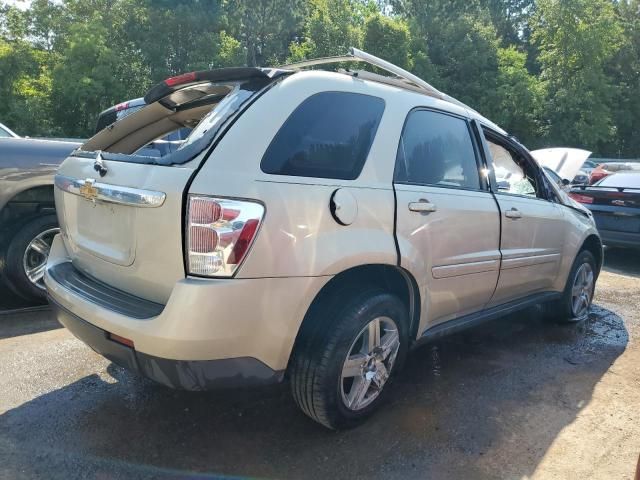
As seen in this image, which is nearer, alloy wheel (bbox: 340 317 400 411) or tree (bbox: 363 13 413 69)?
alloy wheel (bbox: 340 317 400 411)

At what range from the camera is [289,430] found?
112 inches

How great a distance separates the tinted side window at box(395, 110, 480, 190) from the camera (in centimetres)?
297

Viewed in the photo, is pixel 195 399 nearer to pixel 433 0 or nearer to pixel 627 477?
pixel 627 477

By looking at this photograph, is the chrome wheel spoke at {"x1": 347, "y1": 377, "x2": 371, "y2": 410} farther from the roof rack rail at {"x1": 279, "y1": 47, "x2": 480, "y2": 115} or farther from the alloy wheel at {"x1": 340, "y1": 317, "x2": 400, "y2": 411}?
the roof rack rail at {"x1": 279, "y1": 47, "x2": 480, "y2": 115}

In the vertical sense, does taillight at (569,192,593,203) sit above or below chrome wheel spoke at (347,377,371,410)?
above

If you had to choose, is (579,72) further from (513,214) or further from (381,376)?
(381,376)

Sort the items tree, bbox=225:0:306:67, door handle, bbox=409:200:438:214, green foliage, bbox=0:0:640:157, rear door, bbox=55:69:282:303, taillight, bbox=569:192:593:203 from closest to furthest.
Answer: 1. rear door, bbox=55:69:282:303
2. door handle, bbox=409:200:438:214
3. taillight, bbox=569:192:593:203
4. green foliage, bbox=0:0:640:157
5. tree, bbox=225:0:306:67

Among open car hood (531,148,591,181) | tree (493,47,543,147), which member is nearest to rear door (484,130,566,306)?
open car hood (531,148,591,181)

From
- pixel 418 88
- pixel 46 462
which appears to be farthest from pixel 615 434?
pixel 46 462

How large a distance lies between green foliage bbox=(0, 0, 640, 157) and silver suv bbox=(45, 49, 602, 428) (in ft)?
74.5

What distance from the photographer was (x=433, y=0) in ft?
106

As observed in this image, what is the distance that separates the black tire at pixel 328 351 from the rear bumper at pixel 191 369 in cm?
16

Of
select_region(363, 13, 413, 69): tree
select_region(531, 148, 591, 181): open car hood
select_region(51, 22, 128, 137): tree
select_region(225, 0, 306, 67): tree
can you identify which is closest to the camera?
select_region(531, 148, 591, 181): open car hood

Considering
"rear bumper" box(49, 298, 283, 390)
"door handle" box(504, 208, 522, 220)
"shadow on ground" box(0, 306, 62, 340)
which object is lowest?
"shadow on ground" box(0, 306, 62, 340)
